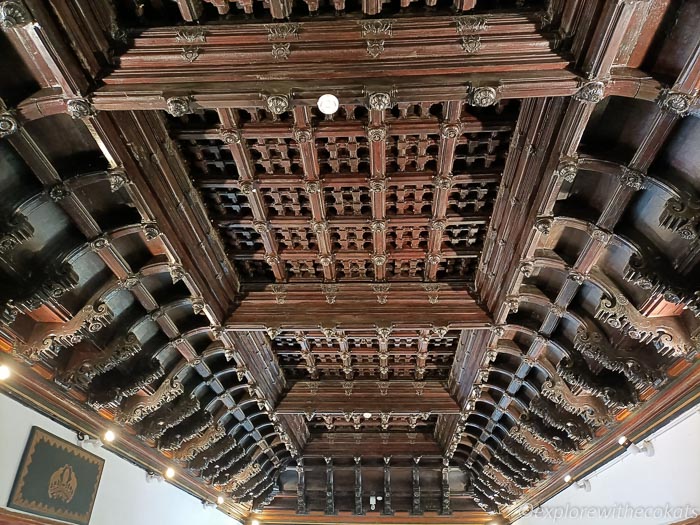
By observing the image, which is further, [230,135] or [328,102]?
[230,135]

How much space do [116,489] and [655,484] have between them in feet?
25.1

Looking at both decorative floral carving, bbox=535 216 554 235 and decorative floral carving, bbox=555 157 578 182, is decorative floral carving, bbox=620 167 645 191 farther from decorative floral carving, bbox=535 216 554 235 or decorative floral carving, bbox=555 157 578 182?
decorative floral carving, bbox=535 216 554 235

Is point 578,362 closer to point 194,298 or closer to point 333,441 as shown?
point 194,298

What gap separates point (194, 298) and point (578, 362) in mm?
5186

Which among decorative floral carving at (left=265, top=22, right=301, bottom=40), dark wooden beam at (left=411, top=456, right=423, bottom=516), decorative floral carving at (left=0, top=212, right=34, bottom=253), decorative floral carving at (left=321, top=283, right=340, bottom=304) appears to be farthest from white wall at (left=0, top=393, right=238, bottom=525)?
dark wooden beam at (left=411, top=456, right=423, bottom=516)

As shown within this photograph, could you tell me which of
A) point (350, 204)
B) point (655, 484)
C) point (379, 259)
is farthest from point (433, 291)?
point (655, 484)

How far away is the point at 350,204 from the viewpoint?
571cm

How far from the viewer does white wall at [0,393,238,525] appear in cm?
508

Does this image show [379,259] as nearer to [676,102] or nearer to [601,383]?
[601,383]

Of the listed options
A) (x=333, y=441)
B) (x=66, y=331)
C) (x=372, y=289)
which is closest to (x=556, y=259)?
(x=372, y=289)

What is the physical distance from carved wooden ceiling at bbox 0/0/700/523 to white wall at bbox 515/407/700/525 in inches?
10.3

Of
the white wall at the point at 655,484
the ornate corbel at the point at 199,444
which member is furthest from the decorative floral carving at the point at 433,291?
the ornate corbel at the point at 199,444

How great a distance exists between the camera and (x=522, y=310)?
6949mm

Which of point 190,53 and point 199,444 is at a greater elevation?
point 190,53
